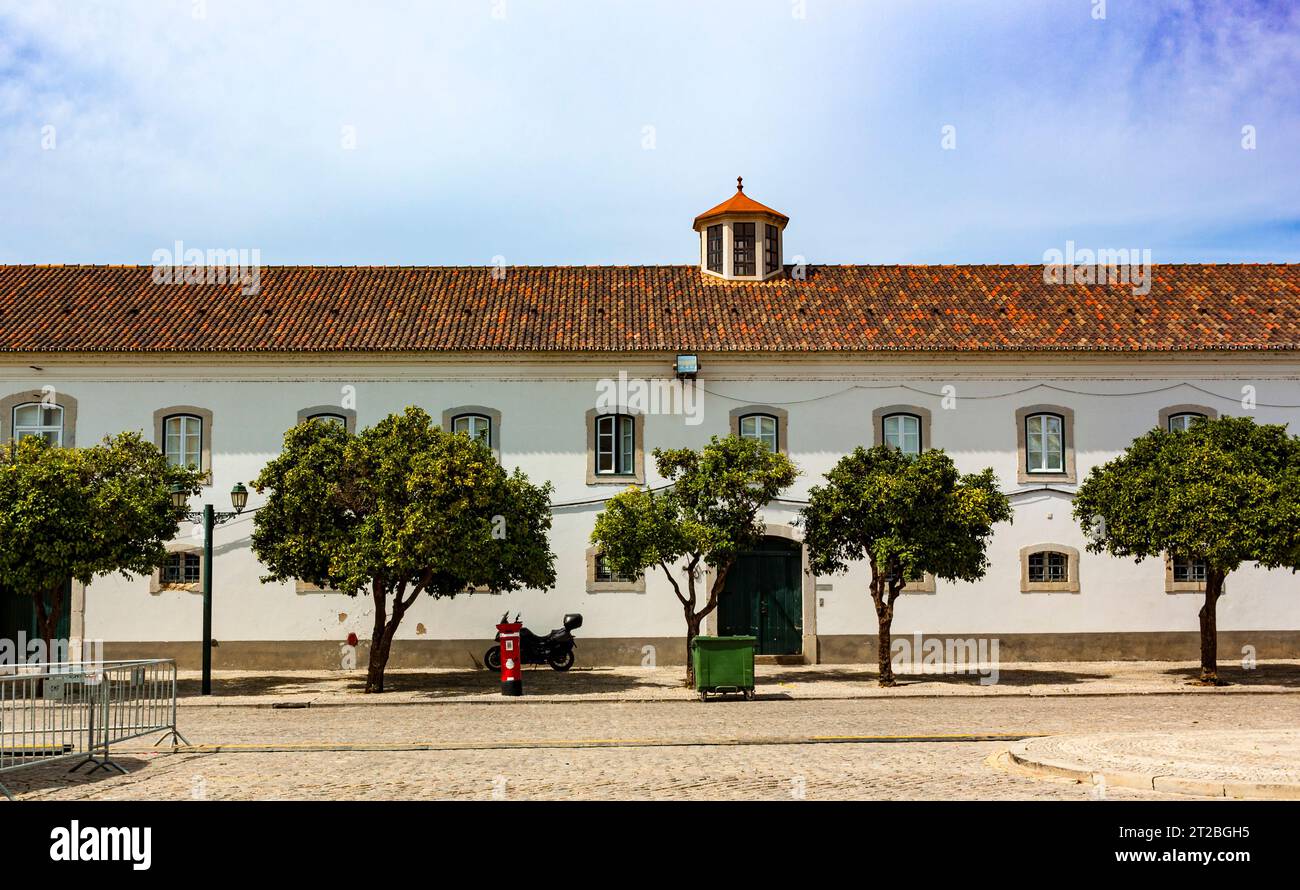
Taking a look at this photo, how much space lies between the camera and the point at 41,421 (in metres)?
25.0

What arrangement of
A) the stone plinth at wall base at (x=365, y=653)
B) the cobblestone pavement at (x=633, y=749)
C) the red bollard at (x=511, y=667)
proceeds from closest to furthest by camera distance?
the cobblestone pavement at (x=633, y=749)
the red bollard at (x=511, y=667)
the stone plinth at wall base at (x=365, y=653)

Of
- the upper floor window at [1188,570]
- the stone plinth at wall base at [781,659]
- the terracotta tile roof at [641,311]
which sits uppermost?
the terracotta tile roof at [641,311]

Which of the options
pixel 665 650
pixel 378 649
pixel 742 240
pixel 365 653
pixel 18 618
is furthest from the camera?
pixel 742 240

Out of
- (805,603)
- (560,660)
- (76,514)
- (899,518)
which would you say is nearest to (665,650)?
(560,660)

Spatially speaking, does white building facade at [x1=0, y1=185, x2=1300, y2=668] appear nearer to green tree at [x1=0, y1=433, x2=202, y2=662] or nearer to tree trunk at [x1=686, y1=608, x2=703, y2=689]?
tree trunk at [x1=686, y1=608, x2=703, y2=689]

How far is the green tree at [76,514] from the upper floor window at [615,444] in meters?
8.12

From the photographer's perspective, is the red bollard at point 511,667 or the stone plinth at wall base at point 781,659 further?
the stone plinth at wall base at point 781,659

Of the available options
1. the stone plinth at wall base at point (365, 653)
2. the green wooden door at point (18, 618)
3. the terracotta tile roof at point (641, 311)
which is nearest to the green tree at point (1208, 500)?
the terracotta tile roof at point (641, 311)

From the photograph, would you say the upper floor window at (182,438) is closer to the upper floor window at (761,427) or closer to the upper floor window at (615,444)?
the upper floor window at (615,444)

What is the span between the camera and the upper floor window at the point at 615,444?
25.2m

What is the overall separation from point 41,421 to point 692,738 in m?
17.2

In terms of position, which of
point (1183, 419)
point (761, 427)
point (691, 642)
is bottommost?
point (691, 642)

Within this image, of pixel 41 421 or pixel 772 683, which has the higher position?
pixel 41 421

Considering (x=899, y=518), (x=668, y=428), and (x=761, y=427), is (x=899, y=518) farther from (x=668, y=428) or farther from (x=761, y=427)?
(x=668, y=428)
